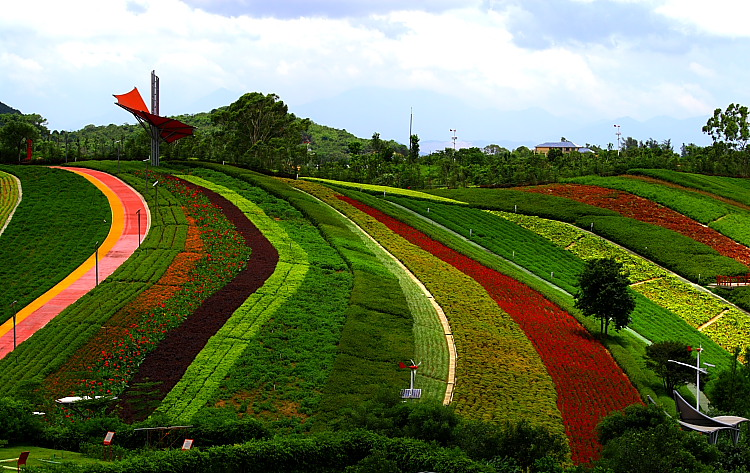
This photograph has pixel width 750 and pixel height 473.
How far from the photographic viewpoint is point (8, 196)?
5850 cm

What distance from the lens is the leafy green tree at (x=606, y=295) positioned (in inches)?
1596

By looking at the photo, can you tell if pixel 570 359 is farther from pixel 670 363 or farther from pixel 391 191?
pixel 391 191

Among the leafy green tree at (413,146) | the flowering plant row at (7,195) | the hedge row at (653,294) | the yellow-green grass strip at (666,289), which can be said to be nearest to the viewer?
the hedge row at (653,294)

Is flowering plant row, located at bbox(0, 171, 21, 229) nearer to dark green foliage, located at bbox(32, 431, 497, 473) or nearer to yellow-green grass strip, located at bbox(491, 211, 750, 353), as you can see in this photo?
dark green foliage, located at bbox(32, 431, 497, 473)

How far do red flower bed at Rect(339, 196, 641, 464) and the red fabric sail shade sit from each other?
2685 cm

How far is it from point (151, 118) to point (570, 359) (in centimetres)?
4141

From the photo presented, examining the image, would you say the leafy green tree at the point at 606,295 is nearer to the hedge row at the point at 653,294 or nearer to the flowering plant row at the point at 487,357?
the hedge row at the point at 653,294

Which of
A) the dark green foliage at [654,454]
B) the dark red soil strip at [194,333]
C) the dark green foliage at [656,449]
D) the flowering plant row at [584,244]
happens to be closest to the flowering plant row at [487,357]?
the dark green foliage at [656,449]

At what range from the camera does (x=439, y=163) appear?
4097 inches

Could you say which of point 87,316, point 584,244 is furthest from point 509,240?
point 87,316

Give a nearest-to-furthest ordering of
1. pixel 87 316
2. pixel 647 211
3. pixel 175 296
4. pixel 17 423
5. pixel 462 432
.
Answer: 1. pixel 17 423
2. pixel 462 432
3. pixel 87 316
4. pixel 175 296
5. pixel 647 211

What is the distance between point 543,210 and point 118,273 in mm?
36682

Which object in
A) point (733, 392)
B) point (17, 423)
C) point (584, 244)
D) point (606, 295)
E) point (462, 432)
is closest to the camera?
point (17, 423)

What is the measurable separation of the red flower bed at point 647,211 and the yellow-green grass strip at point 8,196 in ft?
136
